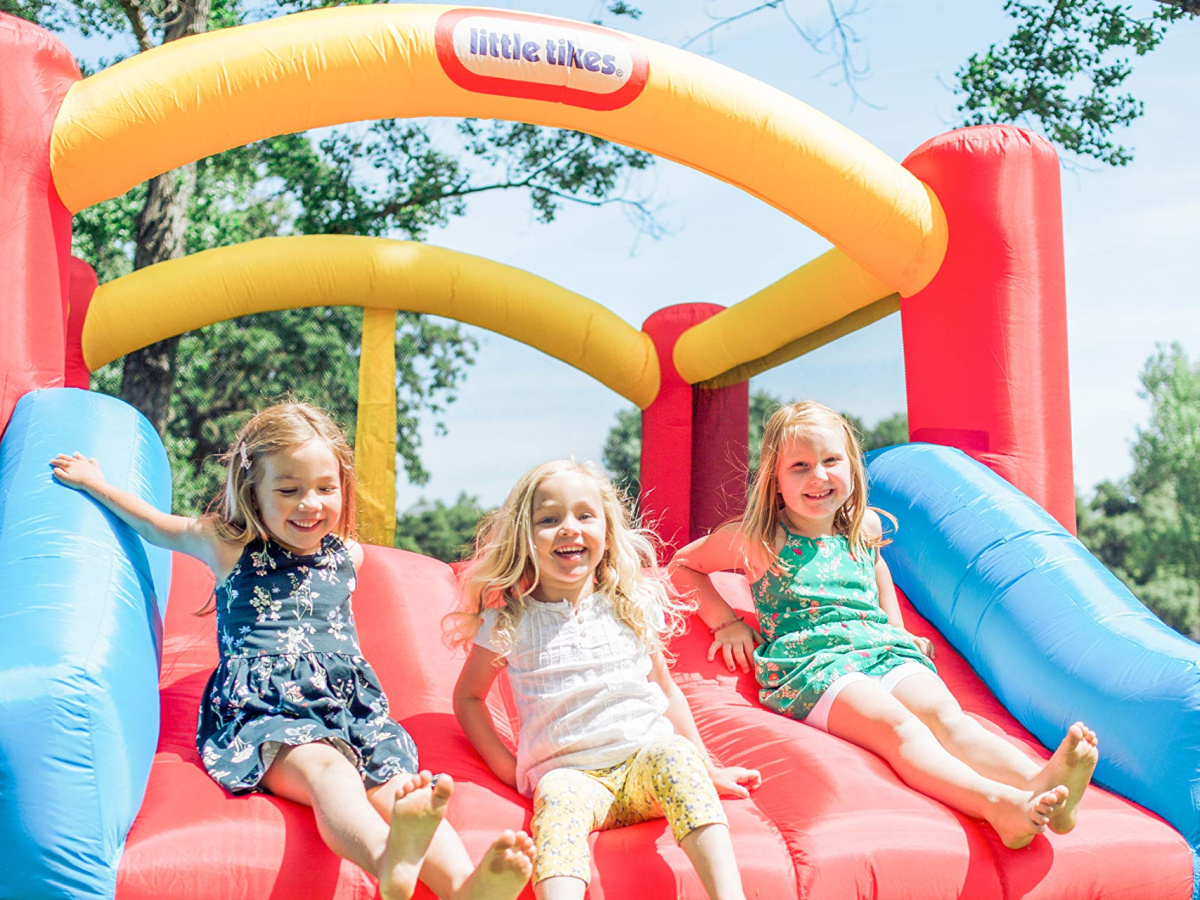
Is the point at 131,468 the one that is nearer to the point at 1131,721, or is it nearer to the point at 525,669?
the point at 525,669

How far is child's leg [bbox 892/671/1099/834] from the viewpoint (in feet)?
5.67

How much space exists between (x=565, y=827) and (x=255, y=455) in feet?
3.16

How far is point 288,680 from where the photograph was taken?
6.40ft

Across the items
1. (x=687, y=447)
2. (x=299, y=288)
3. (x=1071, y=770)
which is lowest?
(x=1071, y=770)

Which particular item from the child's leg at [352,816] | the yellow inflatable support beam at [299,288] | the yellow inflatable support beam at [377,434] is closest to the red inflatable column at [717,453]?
the yellow inflatable support beam at [299,288]

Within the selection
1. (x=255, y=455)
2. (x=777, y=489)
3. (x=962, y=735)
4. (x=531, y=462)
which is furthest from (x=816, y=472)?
(x=255, y=455)

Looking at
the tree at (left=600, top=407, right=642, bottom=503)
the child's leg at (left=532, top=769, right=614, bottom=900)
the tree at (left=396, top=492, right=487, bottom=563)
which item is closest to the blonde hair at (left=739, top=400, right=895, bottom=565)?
the child's leg at (left=532, top=769, right=614, bottom=900)

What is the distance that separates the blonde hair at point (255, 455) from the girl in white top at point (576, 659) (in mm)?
399

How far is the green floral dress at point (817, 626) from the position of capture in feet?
7.57

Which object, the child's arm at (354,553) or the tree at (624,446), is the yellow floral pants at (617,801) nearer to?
the child's arm at (354,553)

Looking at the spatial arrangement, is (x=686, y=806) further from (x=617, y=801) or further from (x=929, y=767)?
(x=929, y=767)

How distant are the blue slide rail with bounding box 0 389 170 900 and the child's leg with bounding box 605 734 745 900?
81cm

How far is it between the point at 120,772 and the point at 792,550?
1490mm

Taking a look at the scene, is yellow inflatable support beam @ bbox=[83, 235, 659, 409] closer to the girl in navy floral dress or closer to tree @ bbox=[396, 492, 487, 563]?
the girl in navy floral dress
